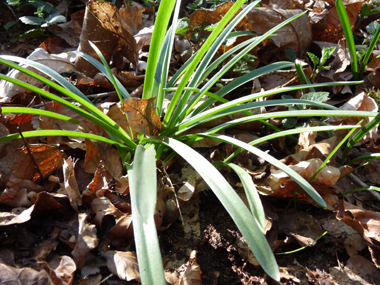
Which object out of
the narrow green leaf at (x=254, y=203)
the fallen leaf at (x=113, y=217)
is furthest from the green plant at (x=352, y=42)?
the fallen leaf at (x=113, y=217)

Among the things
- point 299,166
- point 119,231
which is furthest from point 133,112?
point 299,166

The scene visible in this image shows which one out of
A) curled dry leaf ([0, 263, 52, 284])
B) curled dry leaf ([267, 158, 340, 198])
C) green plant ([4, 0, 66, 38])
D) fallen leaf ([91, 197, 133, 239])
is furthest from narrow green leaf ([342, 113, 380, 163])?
green plant ([4, 0, 66, 38])

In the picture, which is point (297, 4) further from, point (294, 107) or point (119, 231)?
point (119, 231)

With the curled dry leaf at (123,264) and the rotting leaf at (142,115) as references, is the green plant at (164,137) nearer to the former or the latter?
the rotting leaf at (142,115)

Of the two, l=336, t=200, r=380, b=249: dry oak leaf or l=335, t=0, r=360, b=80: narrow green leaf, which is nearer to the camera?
l=336, t=200, r=380, b=249: dry oak leaf

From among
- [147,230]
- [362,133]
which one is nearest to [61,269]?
[147,230]

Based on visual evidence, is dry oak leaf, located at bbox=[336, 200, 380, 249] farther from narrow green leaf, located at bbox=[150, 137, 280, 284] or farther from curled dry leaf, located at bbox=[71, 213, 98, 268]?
curled dry leaf, located at bbox=[71, 213, 98, 268]

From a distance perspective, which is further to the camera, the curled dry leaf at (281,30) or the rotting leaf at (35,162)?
the curled dry leaf at (281,30)
